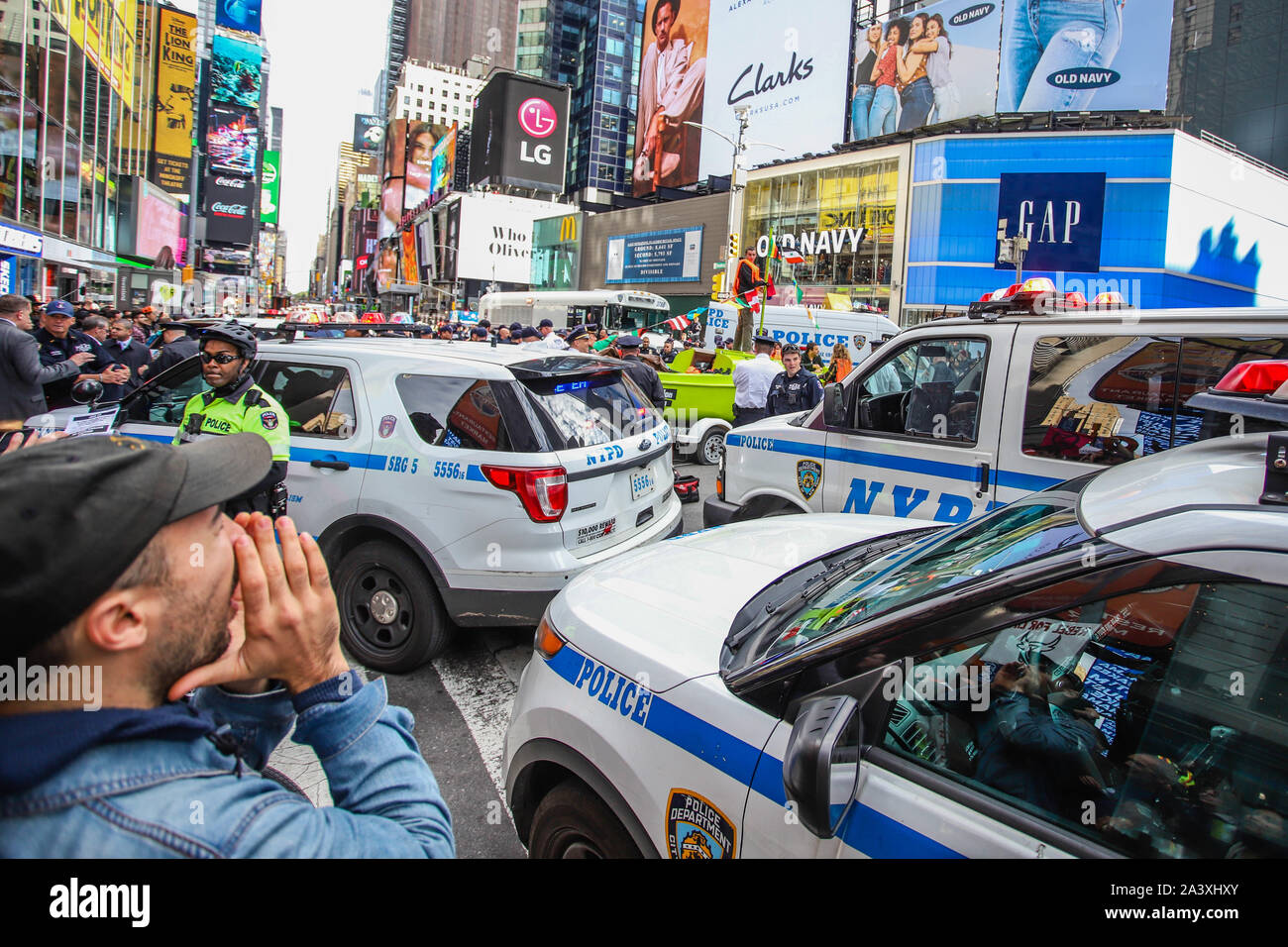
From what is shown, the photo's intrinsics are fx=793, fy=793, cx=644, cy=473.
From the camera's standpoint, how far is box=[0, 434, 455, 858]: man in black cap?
976 mm

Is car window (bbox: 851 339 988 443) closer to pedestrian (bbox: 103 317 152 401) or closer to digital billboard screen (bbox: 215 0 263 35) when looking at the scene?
pedestrian (bbox: 103 317 152 401)

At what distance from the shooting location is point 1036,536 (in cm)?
202

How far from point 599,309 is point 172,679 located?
38288 millimetres

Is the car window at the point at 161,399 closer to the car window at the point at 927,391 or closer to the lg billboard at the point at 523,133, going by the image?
the car window at the point at 927,391

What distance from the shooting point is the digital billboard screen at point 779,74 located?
49.1 m

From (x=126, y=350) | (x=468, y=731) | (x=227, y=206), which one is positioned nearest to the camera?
(x=468, y=731)

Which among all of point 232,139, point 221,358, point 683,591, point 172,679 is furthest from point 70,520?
point 232,139

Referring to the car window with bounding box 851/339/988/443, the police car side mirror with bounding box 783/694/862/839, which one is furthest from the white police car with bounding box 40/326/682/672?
the police car side mirror with bounding box 783/694/862/839

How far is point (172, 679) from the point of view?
3.75ft

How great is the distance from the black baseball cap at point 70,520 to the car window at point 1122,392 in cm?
410

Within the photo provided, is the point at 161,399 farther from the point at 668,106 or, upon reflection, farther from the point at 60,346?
the point at 668,106

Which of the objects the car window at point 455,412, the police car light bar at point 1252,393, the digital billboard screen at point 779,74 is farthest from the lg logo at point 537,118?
the police car light bar at point 1252,393
